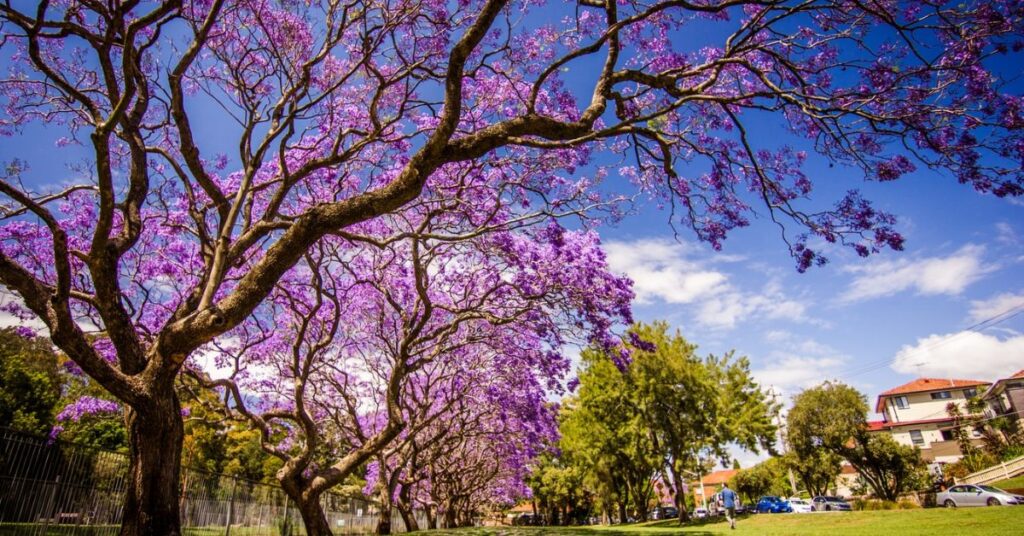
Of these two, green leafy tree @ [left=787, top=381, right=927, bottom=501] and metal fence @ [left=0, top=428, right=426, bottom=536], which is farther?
green leafy tree @ [left=787, top=381, right=927, bottom=501]

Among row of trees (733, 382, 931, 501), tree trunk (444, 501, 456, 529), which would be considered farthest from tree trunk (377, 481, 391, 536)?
row of trees (733, 382, 931, 501)

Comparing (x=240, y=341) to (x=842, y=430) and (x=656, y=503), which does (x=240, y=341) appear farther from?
(x=656, y=503)

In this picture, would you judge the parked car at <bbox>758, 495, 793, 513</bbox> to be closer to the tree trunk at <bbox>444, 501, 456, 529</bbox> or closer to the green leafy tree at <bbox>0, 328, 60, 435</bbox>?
the tree trunk at <bbox>444, 501, 456, 529</bbox>

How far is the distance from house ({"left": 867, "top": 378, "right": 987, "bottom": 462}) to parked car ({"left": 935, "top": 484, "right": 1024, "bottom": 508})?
28317 millimetres

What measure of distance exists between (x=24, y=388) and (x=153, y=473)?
28073 millimetres

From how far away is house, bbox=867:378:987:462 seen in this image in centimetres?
4538

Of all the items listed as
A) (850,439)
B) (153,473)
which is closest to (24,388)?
(153,473)

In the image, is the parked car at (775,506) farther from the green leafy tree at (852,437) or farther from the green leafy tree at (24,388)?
the green leafy tree at (24,388)

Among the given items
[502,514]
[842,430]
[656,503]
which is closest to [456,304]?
[842,430]

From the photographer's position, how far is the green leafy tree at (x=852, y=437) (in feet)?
94.0

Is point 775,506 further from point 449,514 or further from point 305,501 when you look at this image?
point 305,501

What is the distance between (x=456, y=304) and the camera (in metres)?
13.8

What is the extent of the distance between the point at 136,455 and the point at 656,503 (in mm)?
58041

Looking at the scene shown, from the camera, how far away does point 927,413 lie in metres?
49.9
